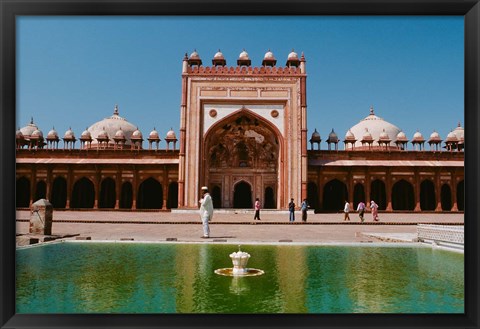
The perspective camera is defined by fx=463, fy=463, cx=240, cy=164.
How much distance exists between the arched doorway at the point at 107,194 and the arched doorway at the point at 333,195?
14.4 m

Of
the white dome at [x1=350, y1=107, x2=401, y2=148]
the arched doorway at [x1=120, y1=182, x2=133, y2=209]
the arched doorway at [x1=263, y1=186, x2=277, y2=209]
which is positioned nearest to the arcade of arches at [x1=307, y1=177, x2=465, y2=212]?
the arched doorway at [x1=263, y1=186, x2=277, y2=209]

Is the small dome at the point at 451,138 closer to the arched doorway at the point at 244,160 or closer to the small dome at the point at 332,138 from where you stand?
the small dome at the point at 332,138

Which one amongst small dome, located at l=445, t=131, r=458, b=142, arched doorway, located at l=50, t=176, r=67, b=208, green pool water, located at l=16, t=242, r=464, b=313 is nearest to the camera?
green pool water, located at l=16, t=242, r=464, b=313

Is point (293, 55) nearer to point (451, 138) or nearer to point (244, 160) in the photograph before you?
point (244, 160)

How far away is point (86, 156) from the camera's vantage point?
99.2 ft

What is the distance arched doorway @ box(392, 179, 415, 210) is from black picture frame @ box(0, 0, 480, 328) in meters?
28.9

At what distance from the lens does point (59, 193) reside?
3170 cm

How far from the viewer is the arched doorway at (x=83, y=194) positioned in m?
31.4

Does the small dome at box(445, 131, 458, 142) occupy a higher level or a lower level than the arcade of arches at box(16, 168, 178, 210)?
higher

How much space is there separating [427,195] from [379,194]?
366 centimetres

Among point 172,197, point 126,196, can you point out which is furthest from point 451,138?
point 126,196

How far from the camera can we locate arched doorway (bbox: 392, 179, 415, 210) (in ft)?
102

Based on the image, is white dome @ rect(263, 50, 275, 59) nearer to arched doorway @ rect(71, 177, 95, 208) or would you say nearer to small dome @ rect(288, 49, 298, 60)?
small dome @ rect(288, 49, 298, 60)

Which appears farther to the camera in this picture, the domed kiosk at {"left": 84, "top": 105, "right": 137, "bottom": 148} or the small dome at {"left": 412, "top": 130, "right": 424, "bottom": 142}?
the domed kiosk at {"left": 84, "top": 105, "right": 137, "bottom": 148}
